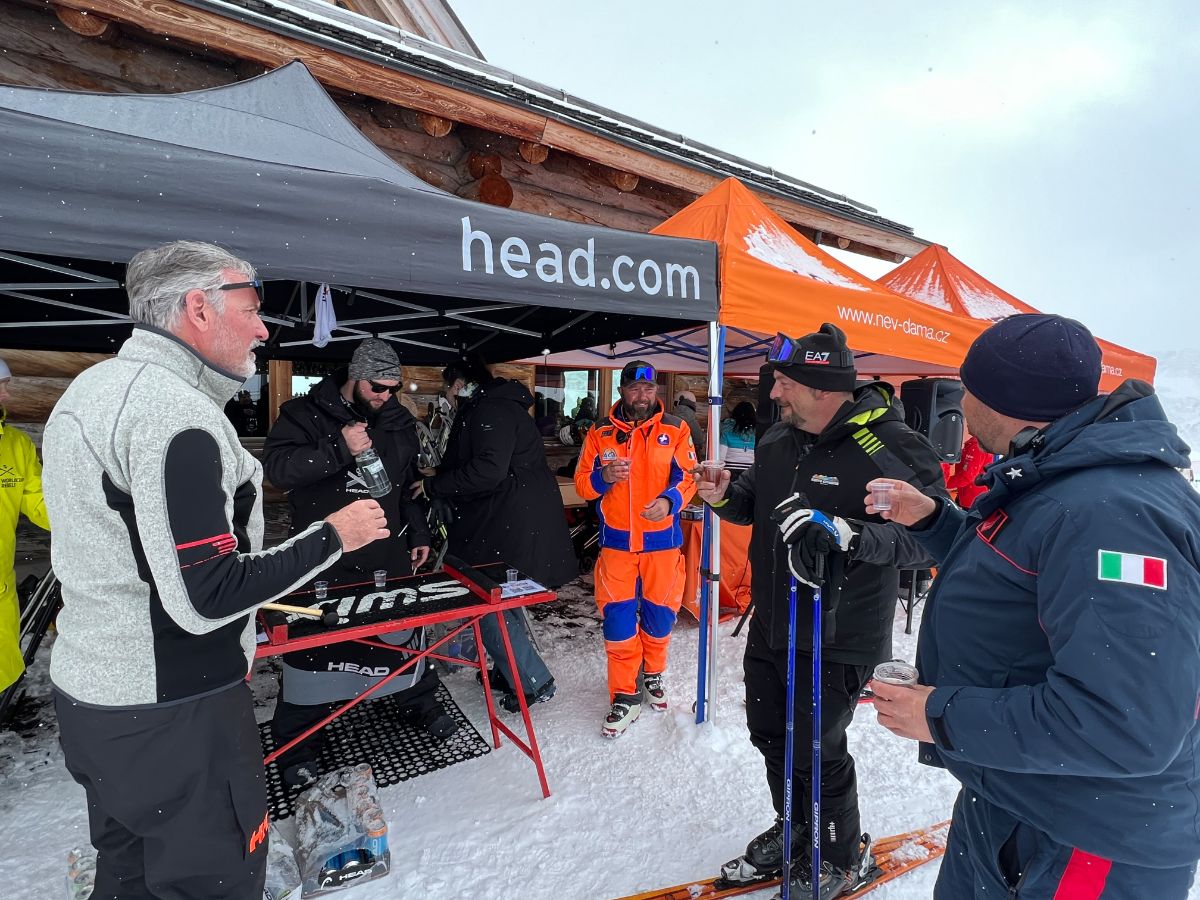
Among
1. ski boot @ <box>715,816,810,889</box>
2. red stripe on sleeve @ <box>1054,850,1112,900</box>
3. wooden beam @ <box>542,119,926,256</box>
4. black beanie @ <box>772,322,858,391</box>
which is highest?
wooden beam @ <box>542,119,926,256</box>

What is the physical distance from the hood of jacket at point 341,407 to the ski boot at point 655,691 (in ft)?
6.28

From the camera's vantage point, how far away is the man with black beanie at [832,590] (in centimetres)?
190

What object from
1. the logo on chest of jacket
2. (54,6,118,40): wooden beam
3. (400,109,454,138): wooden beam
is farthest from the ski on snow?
(54,6,118,40): wooden beam

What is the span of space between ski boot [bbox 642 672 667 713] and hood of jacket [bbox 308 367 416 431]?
1913 mm

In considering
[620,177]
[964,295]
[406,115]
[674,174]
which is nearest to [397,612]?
[406,115]

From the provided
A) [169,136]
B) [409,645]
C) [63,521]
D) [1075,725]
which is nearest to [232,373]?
[63,521]

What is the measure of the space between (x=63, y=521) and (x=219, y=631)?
36cm

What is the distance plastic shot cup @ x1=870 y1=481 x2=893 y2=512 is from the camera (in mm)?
1575

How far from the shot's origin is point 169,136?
7.18 feet

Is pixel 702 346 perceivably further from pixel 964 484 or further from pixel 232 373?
pixel 232 373

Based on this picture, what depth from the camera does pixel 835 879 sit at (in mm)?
1968

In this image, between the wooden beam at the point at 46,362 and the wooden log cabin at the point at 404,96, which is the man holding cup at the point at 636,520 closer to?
the wooden log cabin at the point at 404,96

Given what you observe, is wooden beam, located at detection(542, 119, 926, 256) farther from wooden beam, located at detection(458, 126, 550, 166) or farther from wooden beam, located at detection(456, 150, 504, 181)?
wooden beam, located at detection(456, 150, 504, 181)

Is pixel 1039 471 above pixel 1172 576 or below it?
above
